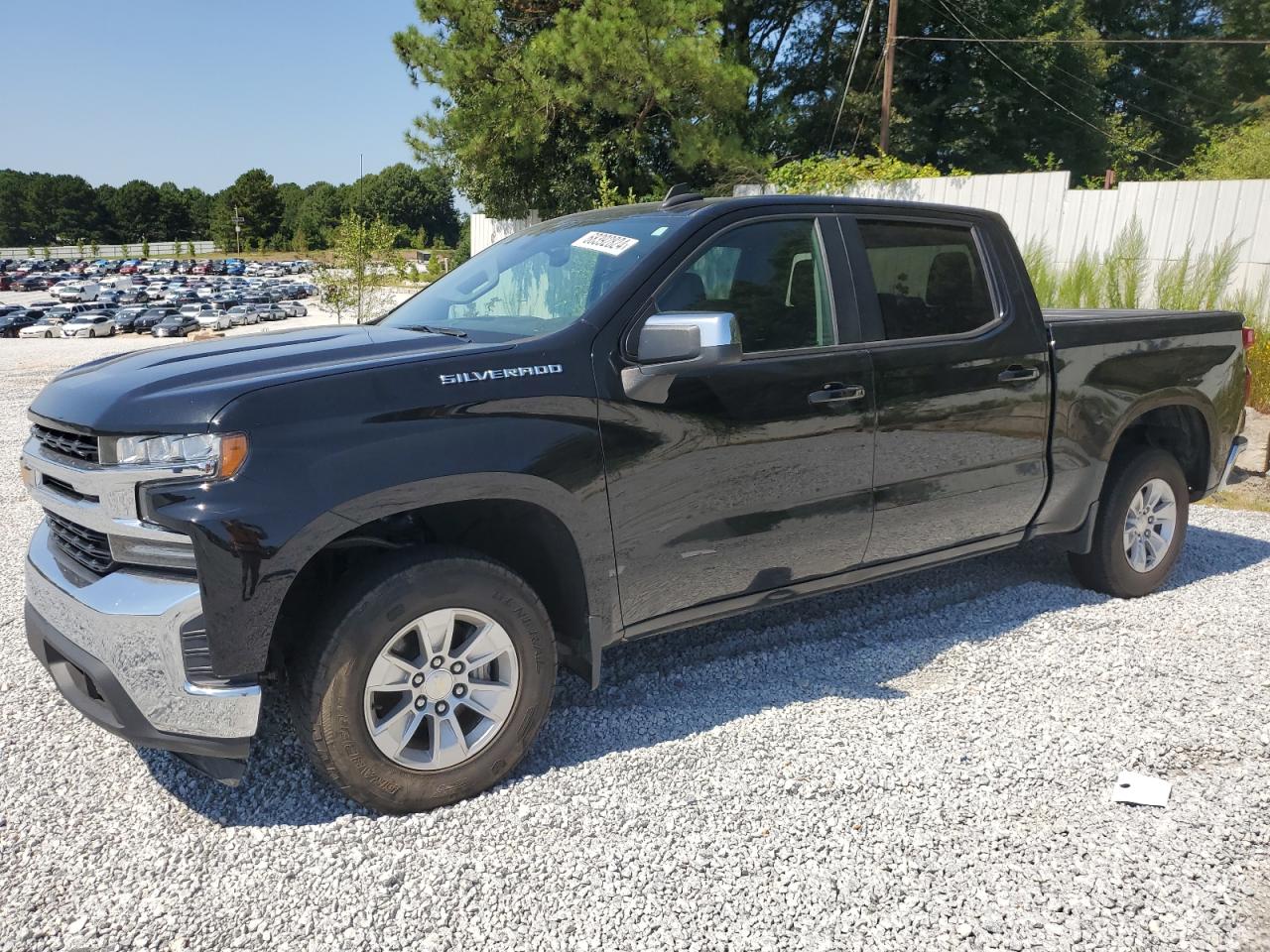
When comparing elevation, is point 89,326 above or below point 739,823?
below

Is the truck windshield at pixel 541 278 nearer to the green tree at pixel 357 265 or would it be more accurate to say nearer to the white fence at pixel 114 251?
the green tree at pixel 357 265

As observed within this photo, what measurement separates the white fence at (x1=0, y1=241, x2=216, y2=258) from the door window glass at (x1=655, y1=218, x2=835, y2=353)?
154 m

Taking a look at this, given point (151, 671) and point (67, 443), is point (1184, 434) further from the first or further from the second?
point (67, 443)

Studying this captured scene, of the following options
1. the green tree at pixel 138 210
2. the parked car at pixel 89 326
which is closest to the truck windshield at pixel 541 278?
the parked car at pixel 89 326

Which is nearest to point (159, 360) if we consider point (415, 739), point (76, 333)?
point (415, 739)

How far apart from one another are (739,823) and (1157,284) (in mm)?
10136

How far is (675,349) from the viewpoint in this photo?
→ 307 centimetres

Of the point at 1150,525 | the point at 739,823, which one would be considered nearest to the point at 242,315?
the point at 1150,525

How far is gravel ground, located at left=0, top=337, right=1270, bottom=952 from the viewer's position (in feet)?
8.23

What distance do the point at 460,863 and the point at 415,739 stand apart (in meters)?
0.42

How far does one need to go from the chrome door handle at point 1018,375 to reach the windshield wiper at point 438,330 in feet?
7.69

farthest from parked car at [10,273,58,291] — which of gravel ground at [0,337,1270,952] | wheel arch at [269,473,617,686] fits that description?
wheel arch at [269,473,617,686]

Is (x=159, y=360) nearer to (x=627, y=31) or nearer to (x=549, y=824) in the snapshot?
(x=549, y=824)

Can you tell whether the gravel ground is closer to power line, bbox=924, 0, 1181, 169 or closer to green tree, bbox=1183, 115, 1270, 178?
green tree, bbox=1183, 115, 1270, 178
